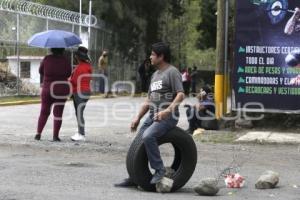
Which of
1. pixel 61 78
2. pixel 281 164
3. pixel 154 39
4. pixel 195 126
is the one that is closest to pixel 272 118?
pixel 195 126

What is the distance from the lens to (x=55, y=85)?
1195 centimetres

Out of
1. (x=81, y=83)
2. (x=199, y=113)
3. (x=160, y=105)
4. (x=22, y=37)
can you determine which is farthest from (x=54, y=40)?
(x=22, y=37)

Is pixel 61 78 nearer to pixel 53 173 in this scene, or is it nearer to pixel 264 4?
pixel 53 173

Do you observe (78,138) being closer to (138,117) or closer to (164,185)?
(138,117)

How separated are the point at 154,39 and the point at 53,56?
25.5m

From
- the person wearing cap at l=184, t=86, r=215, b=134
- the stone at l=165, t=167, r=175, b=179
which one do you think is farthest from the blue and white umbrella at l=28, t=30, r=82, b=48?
the stone at l=165, t=167, r=175, b=179

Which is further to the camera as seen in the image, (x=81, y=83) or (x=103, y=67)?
(x=103, y=67)

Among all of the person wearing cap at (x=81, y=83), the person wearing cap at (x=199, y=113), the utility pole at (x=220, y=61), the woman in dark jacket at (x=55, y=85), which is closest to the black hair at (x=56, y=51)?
the woman in dark jacket at (x=55, y=85)

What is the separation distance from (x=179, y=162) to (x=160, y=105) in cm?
81

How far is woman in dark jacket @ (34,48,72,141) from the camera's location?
38.9ft

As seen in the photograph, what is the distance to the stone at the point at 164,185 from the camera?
306 inches

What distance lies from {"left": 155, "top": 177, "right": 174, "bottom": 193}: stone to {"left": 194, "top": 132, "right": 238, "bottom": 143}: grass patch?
5.03m

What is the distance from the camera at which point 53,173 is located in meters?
8.92
